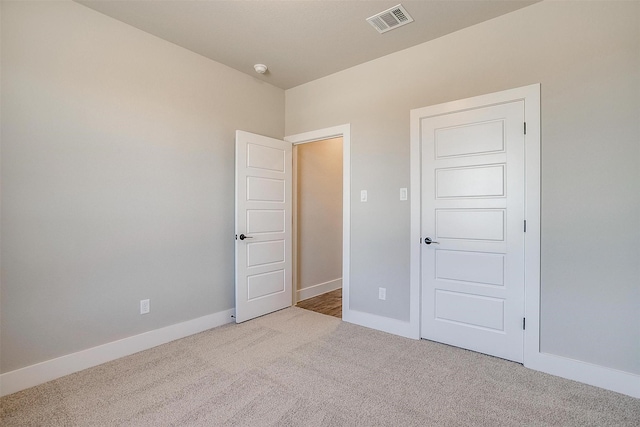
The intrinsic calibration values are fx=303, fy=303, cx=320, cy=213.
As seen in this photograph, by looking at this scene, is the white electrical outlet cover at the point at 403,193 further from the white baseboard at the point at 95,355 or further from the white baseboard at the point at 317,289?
the white baseboard at the point at 95,355

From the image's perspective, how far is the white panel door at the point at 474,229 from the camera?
2.37 metres

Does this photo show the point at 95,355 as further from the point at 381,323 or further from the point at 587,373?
the point at 587,373

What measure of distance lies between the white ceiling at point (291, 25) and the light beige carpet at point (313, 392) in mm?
2716

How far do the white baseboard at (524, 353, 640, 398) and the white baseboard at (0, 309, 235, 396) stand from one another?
2857 mm

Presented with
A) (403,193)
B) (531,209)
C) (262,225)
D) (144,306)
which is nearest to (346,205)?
(403,193)

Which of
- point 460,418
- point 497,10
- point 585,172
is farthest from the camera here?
point 497,10

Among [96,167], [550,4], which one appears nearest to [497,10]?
[550,4]

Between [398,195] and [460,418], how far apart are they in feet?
5.92

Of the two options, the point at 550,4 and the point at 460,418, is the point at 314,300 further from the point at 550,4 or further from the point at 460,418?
the point at 550,4

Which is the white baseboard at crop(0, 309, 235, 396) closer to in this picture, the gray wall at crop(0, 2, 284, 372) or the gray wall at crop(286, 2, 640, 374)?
the gray wall at crop(0, 2, 284, 372)

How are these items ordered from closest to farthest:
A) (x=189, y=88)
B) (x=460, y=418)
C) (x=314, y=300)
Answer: (x=460, y=418), (x=189, y=88), (x=314, y=300)

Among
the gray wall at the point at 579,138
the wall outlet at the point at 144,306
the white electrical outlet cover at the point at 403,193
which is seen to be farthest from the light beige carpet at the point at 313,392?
the white electrical outlet cover at the point at 403,193

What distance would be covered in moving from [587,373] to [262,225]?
9.80 ft

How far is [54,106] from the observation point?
7.06ft
